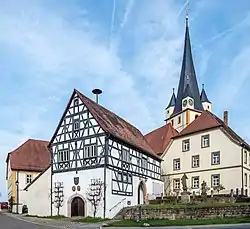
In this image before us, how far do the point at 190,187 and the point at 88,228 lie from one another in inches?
982

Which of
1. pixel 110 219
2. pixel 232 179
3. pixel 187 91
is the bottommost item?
pixel 110 219

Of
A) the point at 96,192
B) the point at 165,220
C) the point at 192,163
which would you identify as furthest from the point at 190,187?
the point at 165,220

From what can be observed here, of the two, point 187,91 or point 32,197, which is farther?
point 187,91

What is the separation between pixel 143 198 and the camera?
134 feet

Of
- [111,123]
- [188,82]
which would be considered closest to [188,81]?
[188,82]

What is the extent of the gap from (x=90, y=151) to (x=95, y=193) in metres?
3.56

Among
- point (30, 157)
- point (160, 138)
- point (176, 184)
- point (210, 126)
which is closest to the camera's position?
point (210, 126)

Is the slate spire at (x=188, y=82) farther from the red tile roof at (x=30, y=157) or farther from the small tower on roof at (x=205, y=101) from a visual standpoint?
the red tile roof at (x=30, y=157)

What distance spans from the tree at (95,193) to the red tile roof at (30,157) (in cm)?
1970

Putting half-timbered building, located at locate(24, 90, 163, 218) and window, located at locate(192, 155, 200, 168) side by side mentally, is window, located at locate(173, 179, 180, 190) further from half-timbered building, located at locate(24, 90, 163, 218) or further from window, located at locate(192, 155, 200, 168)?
half-timbered building, located at locate(24, 90, 163, 218)

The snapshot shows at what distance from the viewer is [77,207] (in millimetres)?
35906

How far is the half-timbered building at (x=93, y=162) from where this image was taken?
3469cm

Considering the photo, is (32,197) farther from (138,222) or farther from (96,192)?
(138,222)

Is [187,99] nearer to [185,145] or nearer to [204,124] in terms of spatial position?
[185,145]
